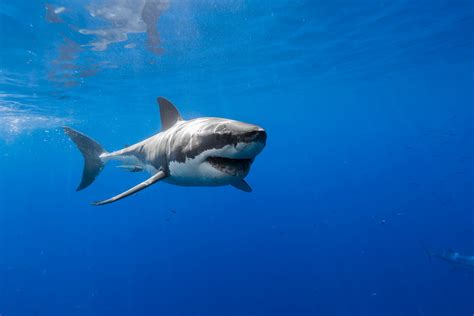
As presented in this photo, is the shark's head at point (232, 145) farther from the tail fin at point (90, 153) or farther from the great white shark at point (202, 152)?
the tail fin at point (90, 153)

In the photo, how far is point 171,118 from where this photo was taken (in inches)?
250

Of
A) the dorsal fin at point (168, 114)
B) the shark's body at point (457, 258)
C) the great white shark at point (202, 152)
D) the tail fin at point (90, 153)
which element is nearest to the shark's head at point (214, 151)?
the great white shark at point (202, 152)

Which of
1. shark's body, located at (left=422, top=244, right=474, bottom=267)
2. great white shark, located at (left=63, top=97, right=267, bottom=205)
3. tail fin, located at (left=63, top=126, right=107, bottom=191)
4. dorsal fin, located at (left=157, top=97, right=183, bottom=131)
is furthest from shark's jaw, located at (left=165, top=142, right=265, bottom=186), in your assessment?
shark's body, located at (left=422, top=244, right=474, bottom=267)

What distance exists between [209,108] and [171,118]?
1487 inches

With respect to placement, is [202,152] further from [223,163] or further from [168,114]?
[168,114]

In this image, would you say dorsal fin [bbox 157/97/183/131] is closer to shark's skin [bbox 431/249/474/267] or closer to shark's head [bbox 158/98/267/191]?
shark's head [bbox 158/98/267/191]

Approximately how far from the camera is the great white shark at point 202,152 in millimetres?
3133

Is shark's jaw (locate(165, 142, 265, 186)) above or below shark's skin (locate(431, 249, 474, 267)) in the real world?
above

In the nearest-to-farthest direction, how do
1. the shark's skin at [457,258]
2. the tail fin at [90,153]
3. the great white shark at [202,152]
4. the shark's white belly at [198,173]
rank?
the great white shark at [202,152] < the shark's white belly at [198,173] < the tail fin at [90,153] < the shark's skin at [457,258]

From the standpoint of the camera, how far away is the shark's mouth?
3.48 metres

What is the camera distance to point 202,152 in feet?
12.2

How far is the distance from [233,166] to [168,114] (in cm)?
336

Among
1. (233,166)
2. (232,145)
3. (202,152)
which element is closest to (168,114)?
(202,152)

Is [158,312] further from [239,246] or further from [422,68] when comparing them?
[422,68]
